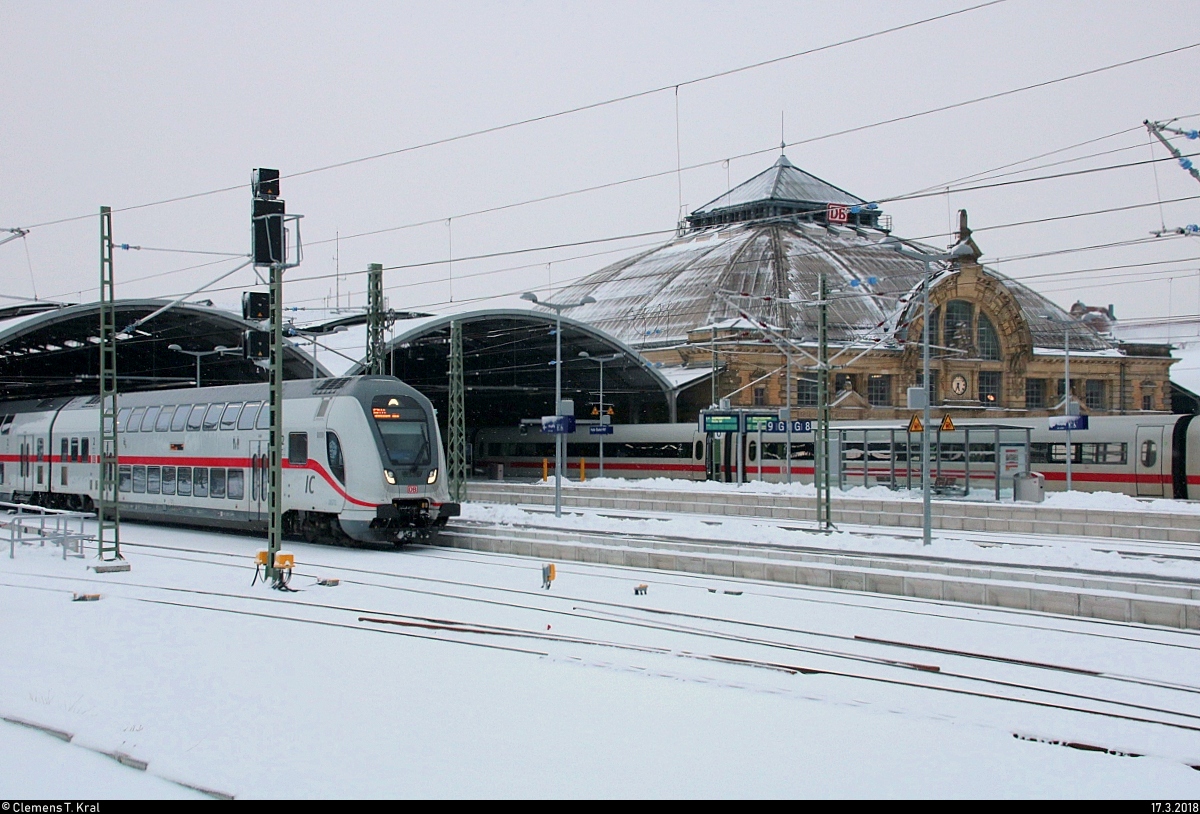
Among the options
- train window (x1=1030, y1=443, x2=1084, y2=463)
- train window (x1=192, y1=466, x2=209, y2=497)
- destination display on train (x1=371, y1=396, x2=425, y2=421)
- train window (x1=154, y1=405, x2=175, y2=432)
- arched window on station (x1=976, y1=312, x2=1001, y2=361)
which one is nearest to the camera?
destination display on train (x1=371, y1=396, x2=425, y2=421)

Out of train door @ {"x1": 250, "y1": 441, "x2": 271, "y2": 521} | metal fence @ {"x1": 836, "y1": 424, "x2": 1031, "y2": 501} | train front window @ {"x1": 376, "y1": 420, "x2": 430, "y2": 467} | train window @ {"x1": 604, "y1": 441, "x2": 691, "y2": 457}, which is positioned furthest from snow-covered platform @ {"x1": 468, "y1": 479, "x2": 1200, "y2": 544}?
train door @ {"x1": 250, "y1": 441, "x2": 271, "y2": 521}

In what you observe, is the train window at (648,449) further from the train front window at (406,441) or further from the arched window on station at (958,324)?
the arched window on station at (958,324)

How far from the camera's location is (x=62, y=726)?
9.79 meters

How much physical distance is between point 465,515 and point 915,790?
25458 mm

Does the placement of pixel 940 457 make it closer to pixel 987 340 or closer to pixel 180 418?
pixel 180 418

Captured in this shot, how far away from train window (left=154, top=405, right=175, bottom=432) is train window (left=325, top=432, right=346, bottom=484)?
24.3 feet

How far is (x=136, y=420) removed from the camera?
104 ft

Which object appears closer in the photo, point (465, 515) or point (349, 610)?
point (349, 610)

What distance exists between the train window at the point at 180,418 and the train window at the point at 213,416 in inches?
43.8

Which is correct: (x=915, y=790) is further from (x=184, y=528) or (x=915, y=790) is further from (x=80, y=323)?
(x=80, y=323)

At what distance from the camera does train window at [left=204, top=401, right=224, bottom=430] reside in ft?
91.8

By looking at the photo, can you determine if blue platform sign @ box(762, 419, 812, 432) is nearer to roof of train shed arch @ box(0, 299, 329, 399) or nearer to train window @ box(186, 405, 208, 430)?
roof of train shed arch @ box(0, 299, 329, 399)
